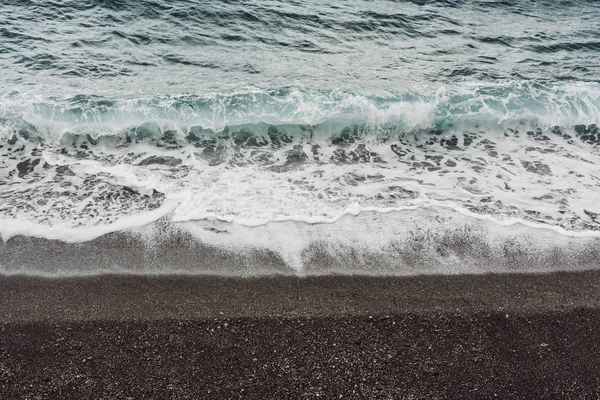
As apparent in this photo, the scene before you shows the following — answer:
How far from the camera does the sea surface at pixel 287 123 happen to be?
6.34 metres

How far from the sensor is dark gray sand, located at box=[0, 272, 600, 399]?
13.1ft

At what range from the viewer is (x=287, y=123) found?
28.6 ft

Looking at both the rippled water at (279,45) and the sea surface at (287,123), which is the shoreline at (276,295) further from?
the rippled water at (279,45)

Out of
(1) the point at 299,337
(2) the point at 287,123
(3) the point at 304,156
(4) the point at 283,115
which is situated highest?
(4) the point at 283,115

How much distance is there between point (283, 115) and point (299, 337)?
552 centimetres

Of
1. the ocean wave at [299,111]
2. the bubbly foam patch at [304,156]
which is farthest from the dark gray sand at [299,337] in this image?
the ocean wave at [299,111]

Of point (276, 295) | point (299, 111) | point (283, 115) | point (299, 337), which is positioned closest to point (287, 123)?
point (283, 115)

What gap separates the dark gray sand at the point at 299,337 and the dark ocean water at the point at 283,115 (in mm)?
1454

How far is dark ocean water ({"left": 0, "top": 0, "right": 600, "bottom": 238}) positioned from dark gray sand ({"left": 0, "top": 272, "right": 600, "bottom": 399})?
145 centimetres

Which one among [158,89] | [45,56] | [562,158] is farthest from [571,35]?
[45,56]

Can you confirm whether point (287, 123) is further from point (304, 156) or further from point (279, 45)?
point (279, 45)

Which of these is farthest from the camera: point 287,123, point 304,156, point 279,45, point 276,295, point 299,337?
point 279,45

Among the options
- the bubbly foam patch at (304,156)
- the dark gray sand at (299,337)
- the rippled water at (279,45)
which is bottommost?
the dark gray sand at (299,337)

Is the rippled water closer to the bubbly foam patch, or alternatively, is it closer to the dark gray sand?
the bubbly foam patch
